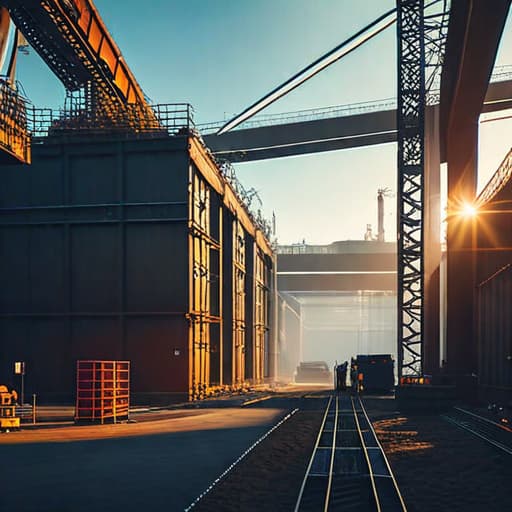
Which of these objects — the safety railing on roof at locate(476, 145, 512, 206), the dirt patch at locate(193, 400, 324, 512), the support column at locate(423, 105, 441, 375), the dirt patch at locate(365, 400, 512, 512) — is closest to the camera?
the dirt patch at locate(193, 400, 324, 512)

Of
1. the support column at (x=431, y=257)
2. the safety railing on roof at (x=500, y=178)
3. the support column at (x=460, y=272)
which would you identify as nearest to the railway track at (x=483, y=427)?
the support column at (x=460, y=272)

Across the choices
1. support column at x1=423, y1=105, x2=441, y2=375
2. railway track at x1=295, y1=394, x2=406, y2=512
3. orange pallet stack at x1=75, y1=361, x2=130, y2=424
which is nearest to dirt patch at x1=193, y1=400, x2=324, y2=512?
railway track at x1=295, y1=394, x2=406, y2=512

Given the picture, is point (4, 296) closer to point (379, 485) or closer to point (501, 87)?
point (379, 485)

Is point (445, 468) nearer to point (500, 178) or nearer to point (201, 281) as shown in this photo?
point (500, 178)

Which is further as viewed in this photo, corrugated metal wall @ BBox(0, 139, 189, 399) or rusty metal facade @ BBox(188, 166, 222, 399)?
rusty metal facade @ BBox(188, 166, 222, 399)

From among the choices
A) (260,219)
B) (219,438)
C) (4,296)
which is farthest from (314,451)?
(260,219)

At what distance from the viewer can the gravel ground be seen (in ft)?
36.2

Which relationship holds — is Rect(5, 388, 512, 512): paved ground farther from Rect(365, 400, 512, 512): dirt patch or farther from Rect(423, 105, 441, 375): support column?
Rect(423, 105, 441, 375): support column

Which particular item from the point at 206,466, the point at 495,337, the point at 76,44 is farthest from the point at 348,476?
the point at 76,44

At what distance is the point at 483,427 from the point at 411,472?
886 centimetres

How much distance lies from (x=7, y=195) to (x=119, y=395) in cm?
1234

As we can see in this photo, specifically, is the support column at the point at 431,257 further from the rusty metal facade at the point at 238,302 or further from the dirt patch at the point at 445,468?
the dirt patch at the point at 445,468

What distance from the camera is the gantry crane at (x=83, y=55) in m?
31.0

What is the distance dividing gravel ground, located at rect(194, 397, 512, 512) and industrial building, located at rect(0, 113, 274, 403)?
34.2 ft
